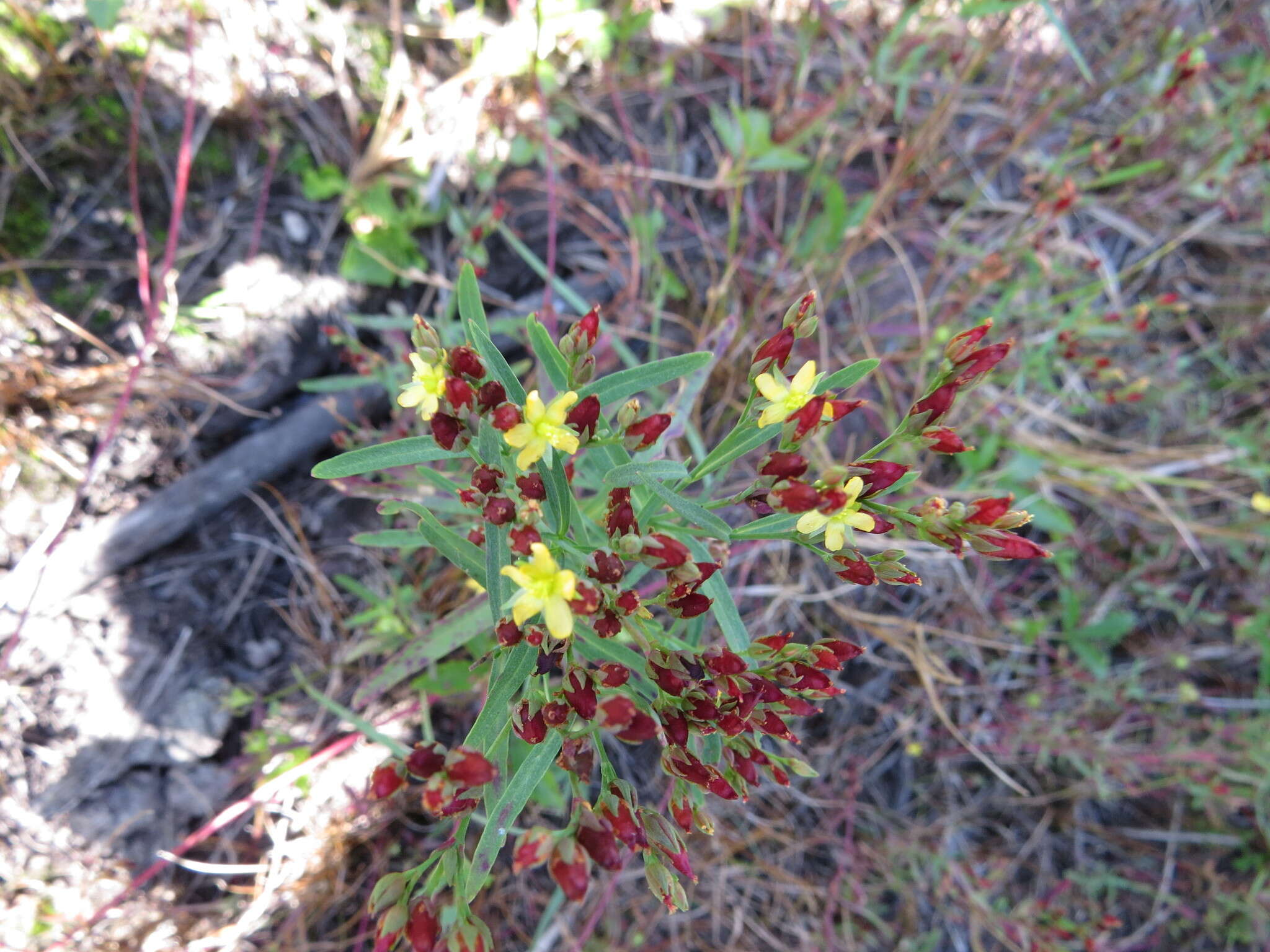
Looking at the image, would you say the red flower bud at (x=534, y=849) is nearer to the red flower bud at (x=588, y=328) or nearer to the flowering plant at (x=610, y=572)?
the flowering plant at (x=610, y=572)

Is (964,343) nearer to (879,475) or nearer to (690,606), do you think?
(879,475)

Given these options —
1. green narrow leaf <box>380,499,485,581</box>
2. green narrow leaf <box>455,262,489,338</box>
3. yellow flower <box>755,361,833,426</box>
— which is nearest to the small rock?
green narrow leaf <box>455,262,489,338</box>

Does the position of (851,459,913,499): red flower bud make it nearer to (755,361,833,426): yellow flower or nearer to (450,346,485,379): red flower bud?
(755,361,833,426): yellow flower

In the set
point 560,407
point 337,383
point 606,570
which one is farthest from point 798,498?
point 337,383

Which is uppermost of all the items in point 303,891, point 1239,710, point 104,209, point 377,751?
point 104,209

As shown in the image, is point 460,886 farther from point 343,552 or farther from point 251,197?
point 251,197

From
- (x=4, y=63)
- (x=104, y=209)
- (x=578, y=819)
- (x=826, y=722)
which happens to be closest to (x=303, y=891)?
(x=578, y=819)
